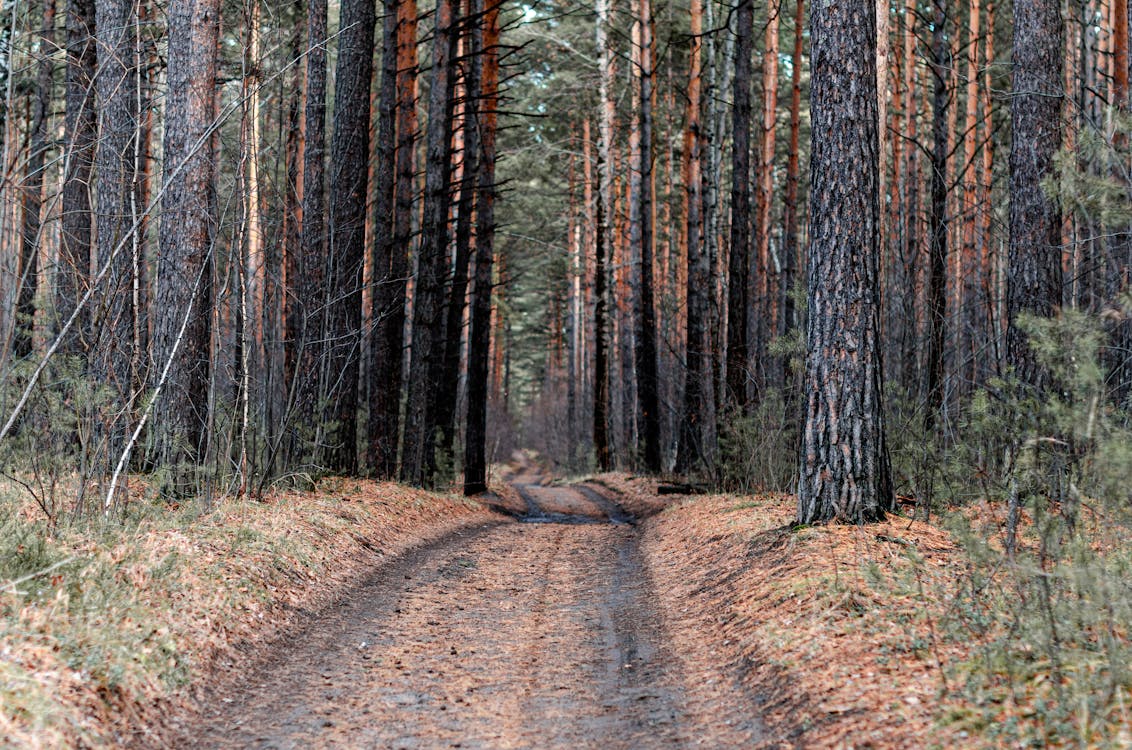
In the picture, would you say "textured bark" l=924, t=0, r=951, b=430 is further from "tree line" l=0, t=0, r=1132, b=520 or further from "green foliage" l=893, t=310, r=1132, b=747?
"green foliage" l=893, t=310, r=1132, b=747

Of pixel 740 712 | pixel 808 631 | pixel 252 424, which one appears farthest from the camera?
pixel 252 424

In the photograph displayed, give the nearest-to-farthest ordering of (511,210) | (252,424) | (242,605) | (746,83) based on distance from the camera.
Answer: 1. (242,605)
2. (252,424)
3. (746,83)
4. (511,210)

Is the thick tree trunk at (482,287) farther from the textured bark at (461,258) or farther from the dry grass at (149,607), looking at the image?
the dry grass at (149,607)

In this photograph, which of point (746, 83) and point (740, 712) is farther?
point (746, 83)

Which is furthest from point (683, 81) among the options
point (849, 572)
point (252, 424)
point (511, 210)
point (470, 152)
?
point (849, 572)

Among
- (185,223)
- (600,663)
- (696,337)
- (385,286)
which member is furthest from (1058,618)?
(696,337)

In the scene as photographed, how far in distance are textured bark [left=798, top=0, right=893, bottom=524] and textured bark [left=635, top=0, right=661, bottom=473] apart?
1163 cm

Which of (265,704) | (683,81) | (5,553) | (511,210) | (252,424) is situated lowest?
(265,704)

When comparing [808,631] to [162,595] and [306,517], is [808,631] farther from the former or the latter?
[306,517]

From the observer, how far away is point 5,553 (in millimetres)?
5512

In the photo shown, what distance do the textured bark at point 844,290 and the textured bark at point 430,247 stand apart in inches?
339

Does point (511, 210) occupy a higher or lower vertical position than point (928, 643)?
higher

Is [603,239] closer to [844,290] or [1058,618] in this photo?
[844,290]

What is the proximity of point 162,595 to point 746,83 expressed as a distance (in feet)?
41.2
